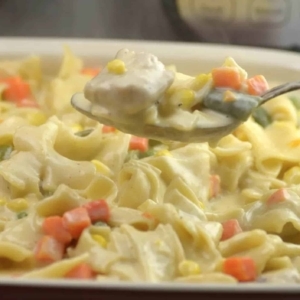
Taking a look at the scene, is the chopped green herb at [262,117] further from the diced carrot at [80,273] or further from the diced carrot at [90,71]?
the diced carrot at [80,273]

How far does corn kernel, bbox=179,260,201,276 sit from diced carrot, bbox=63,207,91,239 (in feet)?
1.33

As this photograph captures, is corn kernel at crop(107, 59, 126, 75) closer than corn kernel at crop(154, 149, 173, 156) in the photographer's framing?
Yes

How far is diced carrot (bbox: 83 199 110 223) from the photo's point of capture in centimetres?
229

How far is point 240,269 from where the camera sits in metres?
2.04

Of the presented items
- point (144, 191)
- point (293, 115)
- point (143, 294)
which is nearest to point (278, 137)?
point (293, 115)

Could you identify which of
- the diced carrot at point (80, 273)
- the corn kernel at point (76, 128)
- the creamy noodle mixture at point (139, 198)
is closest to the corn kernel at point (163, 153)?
the creamy noodle mixture at point (139, 198)

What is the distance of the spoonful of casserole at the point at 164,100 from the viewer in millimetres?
2191

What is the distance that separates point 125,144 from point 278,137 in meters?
0.83

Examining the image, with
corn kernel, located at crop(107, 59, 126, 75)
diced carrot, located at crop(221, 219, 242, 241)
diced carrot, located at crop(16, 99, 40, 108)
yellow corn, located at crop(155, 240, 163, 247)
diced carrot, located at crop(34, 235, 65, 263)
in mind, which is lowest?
diced carrot, located at crop(16, 99, 40, 108)

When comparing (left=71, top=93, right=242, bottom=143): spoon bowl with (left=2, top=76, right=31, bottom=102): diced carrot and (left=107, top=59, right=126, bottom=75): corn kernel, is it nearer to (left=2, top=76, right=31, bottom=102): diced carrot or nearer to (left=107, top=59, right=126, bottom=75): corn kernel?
(left=107, top=59, right=126, bottom=75): corn kernel

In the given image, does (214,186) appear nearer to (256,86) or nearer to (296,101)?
(256,86)

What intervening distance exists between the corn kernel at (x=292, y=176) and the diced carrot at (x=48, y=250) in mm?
1217

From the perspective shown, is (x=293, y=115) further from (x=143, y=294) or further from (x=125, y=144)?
(x=143, y=294)

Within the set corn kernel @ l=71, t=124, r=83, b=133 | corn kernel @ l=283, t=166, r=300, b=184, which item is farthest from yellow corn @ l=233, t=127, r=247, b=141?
corn kernel @ l=71, t=124, r=83, b=133
